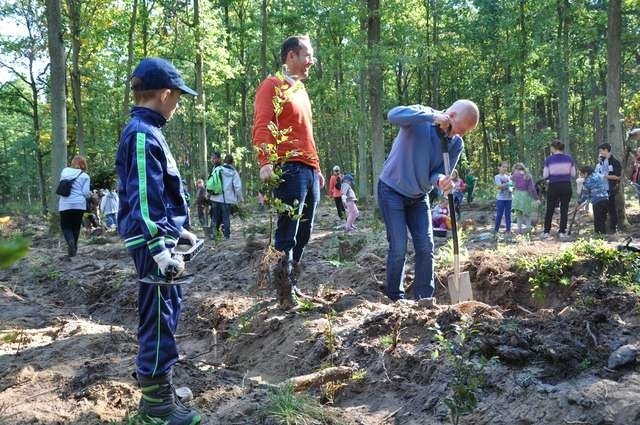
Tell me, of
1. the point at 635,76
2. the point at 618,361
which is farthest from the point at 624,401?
the point at 635,76

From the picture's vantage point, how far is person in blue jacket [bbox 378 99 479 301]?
4.95m

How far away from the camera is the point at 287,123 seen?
4.93 metres

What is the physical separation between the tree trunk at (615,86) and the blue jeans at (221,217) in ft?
27.4

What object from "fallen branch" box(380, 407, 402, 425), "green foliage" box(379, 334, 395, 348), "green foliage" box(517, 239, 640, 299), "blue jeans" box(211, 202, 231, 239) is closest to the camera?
"fallen branch" box(380, 407, 402, 425)

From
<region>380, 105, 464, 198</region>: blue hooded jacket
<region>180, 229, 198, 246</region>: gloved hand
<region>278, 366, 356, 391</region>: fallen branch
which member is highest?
<region>380, 105, 464, 198</region>: blue hooded jacket

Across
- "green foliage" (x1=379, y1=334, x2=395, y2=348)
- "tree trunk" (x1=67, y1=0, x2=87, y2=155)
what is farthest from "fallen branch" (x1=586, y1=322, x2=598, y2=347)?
"tree trunk" (x1=67, y1=0, x2=87, y2=155)

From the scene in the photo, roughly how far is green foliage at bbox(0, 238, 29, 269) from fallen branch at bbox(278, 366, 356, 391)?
9.75 ft

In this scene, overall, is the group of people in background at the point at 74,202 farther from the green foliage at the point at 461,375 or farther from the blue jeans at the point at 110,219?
the green foliage at the point at 461,375

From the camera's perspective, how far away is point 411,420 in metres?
3.19

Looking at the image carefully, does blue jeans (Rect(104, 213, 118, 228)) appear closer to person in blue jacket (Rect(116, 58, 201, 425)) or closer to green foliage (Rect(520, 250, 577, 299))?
green foliage (Rect(520, 250, 577, 299))

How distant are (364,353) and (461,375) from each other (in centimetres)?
107

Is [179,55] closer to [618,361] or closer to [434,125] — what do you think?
[434,125]

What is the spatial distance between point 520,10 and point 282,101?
2520cm

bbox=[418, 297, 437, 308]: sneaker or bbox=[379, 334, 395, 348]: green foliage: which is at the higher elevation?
bbox=[418, 297, 437, 308]: sneaker
